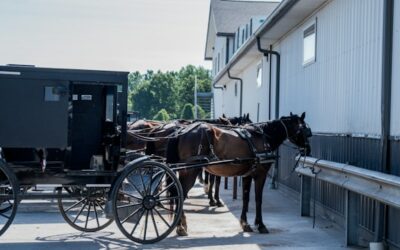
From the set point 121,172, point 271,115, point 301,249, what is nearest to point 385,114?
point 301,249

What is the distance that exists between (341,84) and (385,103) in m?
2.30

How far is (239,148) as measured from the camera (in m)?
9.39

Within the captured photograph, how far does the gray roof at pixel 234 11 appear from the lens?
35.0 metres

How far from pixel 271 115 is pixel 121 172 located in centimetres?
888

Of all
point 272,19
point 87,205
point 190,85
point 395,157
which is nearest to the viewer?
point 395,157

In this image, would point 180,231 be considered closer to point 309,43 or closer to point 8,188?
point 8,188

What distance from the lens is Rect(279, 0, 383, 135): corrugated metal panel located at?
804 cm

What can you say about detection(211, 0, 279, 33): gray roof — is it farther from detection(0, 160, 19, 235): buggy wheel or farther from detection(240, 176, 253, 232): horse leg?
detection(0, 160, 19, 235): buggy wheel

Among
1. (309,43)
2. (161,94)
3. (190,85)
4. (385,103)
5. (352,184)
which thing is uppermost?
(190,85)

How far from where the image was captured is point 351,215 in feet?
26.1

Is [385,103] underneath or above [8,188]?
above

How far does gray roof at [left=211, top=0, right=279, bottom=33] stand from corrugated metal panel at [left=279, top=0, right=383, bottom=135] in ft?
72.7

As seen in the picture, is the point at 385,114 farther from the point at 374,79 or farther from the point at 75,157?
the point at 75,157

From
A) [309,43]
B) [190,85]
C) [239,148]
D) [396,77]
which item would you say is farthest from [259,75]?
[190,85]
